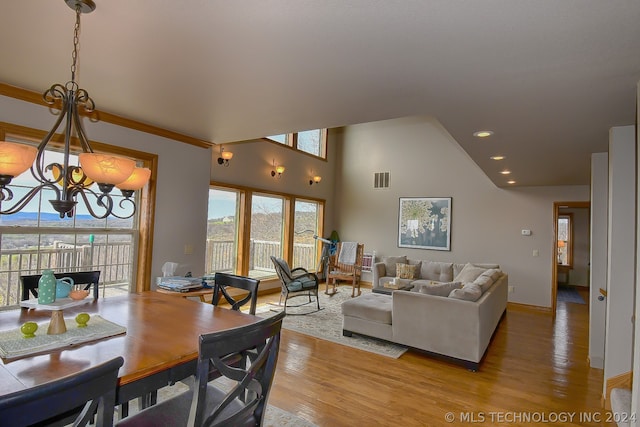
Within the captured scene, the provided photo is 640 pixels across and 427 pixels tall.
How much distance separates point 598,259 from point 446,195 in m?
3.73

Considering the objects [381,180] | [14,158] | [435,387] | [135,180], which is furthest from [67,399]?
[381,180]

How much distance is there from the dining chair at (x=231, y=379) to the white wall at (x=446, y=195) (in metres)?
6.37

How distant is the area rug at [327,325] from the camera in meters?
4.02

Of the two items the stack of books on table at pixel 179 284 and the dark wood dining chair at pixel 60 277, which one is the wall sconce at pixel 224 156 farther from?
the dark wood dining chair at pixel 60 277

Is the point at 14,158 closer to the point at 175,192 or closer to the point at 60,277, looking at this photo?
the point at 60,277

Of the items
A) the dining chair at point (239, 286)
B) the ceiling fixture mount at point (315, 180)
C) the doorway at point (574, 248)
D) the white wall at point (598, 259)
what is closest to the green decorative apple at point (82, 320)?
the dining chair at point (239, 286)

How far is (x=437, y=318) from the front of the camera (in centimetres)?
371

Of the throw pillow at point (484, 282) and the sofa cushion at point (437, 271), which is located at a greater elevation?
the throw pillow at point (484, 282)

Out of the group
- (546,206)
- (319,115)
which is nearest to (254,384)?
(319,115)

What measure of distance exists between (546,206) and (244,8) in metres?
6.69

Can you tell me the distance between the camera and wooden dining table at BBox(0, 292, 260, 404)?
1290mm

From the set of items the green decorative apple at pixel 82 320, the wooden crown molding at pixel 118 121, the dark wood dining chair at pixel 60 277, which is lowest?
the green decorative apple at pixel 82 320

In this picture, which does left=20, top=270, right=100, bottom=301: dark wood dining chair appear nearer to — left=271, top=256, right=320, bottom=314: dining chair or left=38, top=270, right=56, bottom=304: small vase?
left=38, top=270, right=56, bottom=304: small vase

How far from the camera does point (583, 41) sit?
1.70 metres
